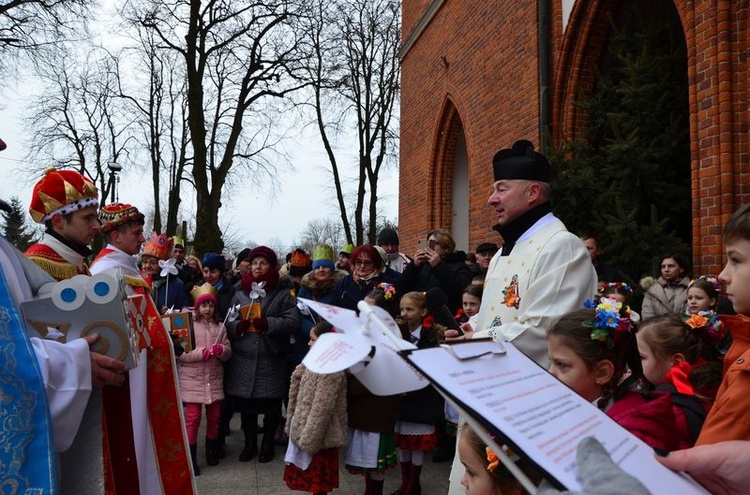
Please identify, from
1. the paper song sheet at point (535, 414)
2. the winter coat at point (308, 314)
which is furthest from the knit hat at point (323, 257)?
the paper song sheet at point (535, 414)

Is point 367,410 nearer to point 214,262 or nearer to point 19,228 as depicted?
point 214,262

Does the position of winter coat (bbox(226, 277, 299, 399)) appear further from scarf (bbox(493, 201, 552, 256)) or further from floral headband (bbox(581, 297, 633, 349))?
floral headband (bbox(581, 297, 633, 349))

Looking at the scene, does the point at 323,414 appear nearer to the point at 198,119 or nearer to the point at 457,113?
the point at 457,113

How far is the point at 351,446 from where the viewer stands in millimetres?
4664

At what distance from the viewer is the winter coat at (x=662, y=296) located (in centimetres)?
552

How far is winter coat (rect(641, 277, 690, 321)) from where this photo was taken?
217 inches

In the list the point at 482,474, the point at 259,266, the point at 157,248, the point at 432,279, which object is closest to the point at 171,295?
the point at 157,248

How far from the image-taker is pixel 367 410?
185 inches

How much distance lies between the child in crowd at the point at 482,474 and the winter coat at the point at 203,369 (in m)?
4.30

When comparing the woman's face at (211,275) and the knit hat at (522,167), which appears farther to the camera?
the woman's face at (211,275)

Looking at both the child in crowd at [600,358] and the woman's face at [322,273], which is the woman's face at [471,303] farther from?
the child in crowd at [600,358]

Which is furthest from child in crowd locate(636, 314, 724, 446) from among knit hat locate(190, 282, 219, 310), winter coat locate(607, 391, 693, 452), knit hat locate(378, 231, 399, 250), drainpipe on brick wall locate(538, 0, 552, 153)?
knit hat locate(378, 231, 399, 250)

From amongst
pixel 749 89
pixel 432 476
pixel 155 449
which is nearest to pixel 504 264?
pixel 155 449

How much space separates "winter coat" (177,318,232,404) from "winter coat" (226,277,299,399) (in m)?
0.11
